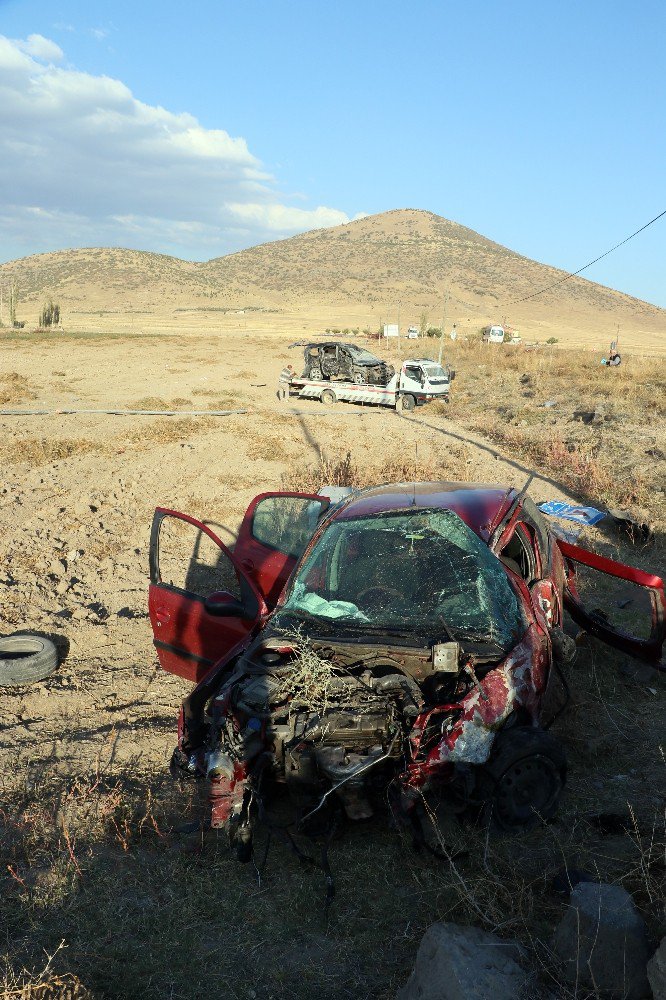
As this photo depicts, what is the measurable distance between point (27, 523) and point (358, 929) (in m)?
7.42

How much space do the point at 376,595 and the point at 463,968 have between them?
2.17m

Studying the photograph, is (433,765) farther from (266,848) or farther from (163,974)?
(163,974)

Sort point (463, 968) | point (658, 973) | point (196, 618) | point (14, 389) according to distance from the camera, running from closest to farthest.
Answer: point (658, 973), point (463, 968), point (196, 618), point (14, 389)

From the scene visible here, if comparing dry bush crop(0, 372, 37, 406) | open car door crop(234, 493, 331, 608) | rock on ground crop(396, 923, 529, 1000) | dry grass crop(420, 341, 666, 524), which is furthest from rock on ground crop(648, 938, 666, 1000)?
dry bush crop(0, 372, 37, 406)

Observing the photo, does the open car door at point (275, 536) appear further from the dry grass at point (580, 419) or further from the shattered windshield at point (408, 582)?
the dry grass at point (580, 419)

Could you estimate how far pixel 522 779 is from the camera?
12.0 ft

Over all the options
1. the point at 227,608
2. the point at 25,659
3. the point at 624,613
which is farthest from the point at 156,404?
the point at 227,608

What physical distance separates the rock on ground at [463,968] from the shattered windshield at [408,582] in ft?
5.00

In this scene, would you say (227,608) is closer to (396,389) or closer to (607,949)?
(607,949)

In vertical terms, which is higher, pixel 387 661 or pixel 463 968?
pixel 387 661

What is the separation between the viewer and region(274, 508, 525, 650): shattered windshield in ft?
13.5

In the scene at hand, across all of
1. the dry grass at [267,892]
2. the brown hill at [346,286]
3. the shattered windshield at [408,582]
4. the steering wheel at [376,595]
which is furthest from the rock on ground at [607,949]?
the brown hill at [346,286]

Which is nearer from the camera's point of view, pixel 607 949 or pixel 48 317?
pixel 607 949

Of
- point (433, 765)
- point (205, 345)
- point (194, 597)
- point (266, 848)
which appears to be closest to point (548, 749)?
point (433, 765)
